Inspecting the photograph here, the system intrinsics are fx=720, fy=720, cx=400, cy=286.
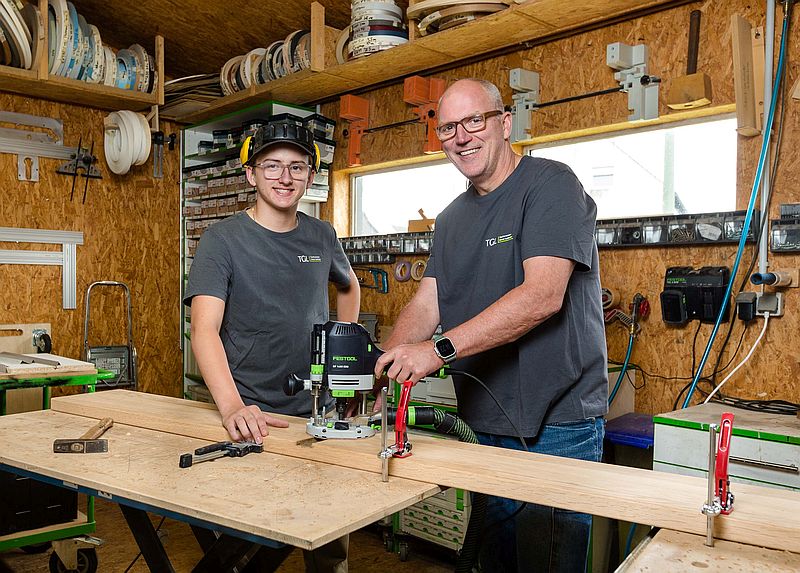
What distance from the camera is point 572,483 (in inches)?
51.6

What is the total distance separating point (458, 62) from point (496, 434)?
97.9 inches

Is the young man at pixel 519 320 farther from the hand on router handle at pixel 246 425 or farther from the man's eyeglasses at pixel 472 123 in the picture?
the hand on router handle at pixel 246 425

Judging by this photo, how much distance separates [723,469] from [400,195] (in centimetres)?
329

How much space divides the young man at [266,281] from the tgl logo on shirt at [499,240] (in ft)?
1.87

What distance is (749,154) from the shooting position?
107 inches

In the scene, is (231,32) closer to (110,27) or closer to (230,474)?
(110,27)

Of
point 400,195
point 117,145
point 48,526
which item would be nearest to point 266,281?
point 48,526

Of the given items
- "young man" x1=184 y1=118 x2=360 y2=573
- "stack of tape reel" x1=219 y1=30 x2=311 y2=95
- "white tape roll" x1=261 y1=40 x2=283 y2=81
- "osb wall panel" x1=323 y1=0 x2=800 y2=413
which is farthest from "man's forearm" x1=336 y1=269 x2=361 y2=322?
"white tape roll" x1=261 y1=40 x2=283 y2=81

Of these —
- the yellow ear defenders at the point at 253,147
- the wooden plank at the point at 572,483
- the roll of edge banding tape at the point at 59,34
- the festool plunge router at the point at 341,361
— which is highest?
the roll of edge banding tape at the point at 59,34

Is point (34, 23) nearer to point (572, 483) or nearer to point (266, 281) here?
point (266, 281)

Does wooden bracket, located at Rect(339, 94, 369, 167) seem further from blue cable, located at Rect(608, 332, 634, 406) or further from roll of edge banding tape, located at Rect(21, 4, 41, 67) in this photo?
blue cable, located at Rect(608, 332, 634, 406)

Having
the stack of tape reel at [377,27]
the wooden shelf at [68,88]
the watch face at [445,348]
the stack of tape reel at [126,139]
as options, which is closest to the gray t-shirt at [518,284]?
the watch face at [445,348]

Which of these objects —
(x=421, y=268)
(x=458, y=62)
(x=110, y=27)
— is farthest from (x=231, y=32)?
(x=421, y=268)

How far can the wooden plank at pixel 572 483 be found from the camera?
1155 mm
